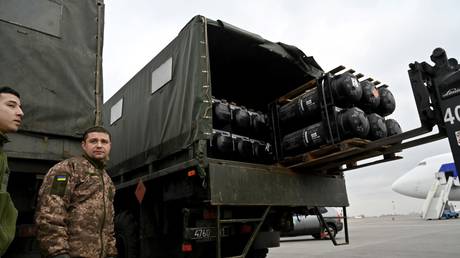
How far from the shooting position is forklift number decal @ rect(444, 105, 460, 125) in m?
3.32

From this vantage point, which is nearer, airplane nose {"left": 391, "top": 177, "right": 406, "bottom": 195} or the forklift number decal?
the forklift number decal

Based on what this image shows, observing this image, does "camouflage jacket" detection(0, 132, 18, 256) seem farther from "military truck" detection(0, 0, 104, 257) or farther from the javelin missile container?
the javelin missile container

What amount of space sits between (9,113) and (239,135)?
3559mm

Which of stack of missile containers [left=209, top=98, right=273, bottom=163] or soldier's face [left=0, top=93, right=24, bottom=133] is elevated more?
stack of missile containers [left=209, top=98, right=273, bottom=163]

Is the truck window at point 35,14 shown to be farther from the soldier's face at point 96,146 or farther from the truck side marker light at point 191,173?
the truck side marker light at point 191,173

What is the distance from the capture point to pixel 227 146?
5.14m

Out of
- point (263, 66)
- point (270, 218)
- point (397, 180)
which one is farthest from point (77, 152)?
point (397, 180)

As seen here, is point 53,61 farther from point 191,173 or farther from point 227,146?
point 227,146

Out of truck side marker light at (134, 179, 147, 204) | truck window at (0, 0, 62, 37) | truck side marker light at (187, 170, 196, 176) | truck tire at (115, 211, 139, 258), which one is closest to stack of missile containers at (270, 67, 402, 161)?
truck side marker light at (187, 170, 196, 176)

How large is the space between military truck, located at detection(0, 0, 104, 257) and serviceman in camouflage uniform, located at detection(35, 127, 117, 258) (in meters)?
0.77

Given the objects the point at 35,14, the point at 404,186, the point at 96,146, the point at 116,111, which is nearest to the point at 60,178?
the point at 96,146

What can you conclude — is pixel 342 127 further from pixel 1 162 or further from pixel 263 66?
pixel 1 162

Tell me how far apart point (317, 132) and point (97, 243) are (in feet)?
10.1

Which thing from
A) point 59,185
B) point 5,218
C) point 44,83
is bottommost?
point 5,218
